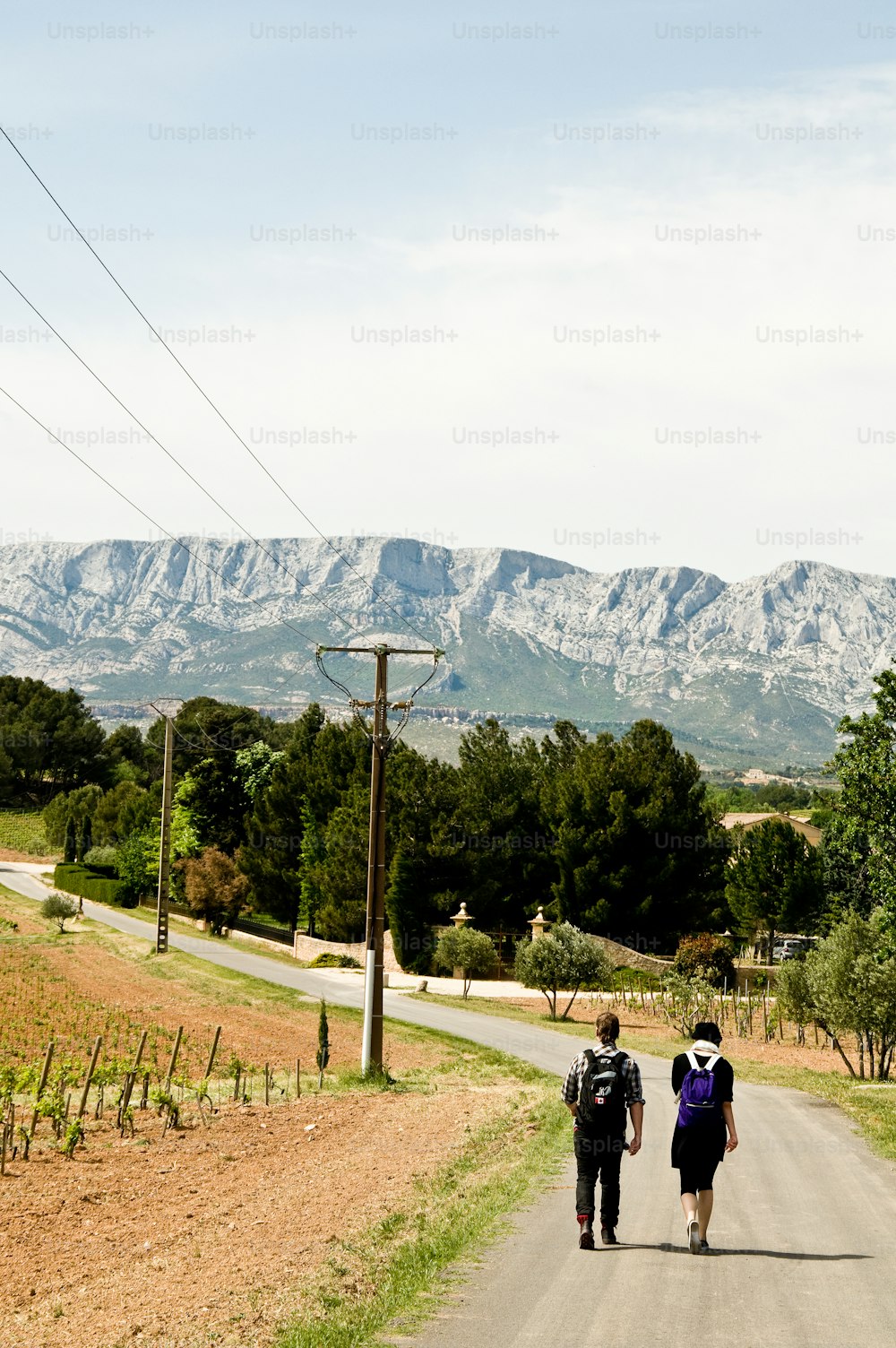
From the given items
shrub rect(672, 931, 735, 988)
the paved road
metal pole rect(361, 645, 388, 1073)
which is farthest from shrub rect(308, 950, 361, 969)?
the paved road

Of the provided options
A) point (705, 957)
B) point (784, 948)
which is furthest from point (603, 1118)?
point (784, 948)

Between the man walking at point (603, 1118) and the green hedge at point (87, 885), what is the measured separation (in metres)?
73.1

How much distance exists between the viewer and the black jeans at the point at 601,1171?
36.6ft

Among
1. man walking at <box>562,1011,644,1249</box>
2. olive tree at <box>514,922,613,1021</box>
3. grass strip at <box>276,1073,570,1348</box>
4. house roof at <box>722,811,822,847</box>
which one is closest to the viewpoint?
grass strip at <box>276,1073,570,1348</box>

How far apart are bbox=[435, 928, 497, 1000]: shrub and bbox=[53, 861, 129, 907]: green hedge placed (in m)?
33.0

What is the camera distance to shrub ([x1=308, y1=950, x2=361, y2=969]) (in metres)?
62.2

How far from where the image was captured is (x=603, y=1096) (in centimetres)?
1134

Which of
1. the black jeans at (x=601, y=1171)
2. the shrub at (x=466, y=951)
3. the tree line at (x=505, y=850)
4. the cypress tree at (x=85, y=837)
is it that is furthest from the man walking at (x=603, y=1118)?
the cypress tree at (x=85, y=837)

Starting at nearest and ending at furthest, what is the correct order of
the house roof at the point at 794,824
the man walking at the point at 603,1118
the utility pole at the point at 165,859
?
the man walking at the point at 603,1118 → the utility pole at the point at 165,859 → the house roof at the point at 794,824

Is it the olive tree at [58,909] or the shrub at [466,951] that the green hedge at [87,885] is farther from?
the shrub at [466,951]

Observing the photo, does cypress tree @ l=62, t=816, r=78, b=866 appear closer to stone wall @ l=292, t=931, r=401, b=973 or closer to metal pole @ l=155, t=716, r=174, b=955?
stone wall @ l=292, t=931, r=401, b=973

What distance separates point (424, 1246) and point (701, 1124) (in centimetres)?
262

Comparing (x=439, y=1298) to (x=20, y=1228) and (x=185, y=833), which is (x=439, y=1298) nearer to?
(x=20, y=1228)

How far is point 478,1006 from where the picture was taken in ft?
155
